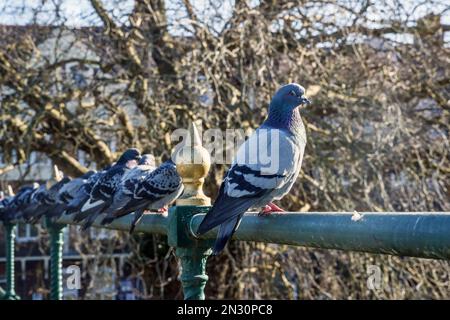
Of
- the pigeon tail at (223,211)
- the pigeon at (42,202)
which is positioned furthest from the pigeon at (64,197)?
the pigeon tail at (223,211)

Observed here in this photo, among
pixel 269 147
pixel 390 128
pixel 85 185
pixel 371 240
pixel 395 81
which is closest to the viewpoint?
pixel 371 240

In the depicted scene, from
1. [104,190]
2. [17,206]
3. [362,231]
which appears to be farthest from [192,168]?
[17,206]

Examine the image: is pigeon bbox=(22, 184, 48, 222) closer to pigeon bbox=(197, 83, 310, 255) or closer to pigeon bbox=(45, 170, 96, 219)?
pigeon bbox=(45, 170, 96, 219)

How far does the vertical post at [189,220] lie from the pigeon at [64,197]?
2251 millimetres

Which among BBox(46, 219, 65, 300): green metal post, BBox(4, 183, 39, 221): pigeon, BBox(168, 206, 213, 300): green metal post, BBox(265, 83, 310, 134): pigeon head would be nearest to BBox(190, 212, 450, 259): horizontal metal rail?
BBox(168, 206, 213, 300): green metal post

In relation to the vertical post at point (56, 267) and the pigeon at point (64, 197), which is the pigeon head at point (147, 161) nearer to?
the pigeon at point (64, 197)

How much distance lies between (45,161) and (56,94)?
0.93 meters

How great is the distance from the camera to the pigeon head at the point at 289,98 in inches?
120

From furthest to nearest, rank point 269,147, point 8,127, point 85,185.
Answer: point 8,127 < point 85,185 < point 269,147

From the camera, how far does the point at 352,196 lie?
587 cm

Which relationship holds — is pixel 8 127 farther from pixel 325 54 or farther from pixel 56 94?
pixel 325 54

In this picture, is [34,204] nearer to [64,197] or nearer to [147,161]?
[64,197]

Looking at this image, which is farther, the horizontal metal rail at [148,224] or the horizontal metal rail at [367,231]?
the horizontal metal rail at [148,224]
